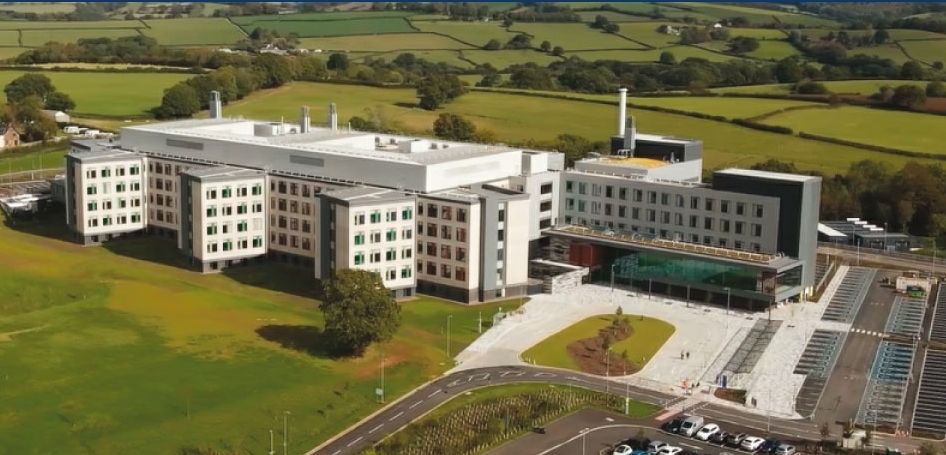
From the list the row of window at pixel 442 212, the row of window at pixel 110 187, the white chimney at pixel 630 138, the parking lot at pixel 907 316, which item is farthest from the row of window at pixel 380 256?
the parking lot at pixel 907 316

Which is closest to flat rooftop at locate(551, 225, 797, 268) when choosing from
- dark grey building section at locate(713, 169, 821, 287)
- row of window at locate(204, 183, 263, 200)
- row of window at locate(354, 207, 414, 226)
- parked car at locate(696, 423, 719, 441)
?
dark grey building section at locate(713, 169, 821, 287)

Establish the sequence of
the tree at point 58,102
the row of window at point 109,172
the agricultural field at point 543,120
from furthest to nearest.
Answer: the tree at point 58,102
the agricultural field at point 543,120
the row of window at point 109,172

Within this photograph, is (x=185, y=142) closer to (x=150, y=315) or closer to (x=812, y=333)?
(x=150, y=315)

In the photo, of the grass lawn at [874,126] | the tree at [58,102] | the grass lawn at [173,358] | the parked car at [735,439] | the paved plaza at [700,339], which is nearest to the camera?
the grass lawn at [173,358]

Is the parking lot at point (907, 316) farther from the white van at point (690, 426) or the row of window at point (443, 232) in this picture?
the row of window at point (443, 232)

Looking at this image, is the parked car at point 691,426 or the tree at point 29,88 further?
the tree at point 29,88

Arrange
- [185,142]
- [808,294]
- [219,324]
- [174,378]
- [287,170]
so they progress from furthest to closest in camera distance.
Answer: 1. [185,142]
2. [287,170]
3. [808,294]
4. [219,324]
5. [174,378]

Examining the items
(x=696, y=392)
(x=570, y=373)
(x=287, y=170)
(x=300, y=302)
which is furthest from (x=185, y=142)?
(x=696, y=392)

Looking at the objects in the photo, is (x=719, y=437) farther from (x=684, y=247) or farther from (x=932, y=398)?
(x=684, y=247)
